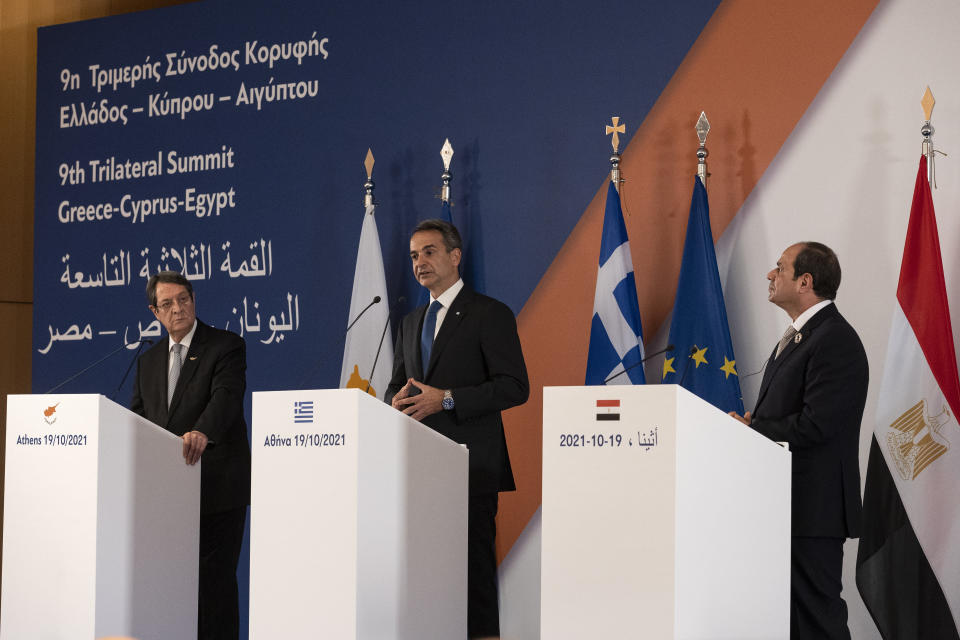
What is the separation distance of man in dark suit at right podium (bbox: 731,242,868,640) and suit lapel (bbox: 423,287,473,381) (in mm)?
1079

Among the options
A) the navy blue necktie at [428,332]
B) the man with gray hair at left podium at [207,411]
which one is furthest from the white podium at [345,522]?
the man with gray hair at left podium at [207,411]

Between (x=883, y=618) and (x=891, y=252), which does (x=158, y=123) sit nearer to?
(x=891, y=252)

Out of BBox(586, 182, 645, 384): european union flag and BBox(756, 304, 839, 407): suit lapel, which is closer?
BBox(756, 304, 839, 407): suit lapel

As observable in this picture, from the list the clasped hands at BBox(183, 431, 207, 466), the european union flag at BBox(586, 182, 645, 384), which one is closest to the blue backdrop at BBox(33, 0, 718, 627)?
the european union flag at BBox(586, 182, 645, 384)

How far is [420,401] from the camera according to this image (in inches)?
144

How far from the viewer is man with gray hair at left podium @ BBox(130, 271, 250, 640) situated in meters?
4.09

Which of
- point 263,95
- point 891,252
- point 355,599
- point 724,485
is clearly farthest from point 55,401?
point 891,252

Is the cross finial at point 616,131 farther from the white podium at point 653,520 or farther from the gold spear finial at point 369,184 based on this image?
the white podium at point 653,520

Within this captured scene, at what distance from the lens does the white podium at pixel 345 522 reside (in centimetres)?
305

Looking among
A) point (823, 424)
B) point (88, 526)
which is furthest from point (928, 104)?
point (88, 526)

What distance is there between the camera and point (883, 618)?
4.02 m

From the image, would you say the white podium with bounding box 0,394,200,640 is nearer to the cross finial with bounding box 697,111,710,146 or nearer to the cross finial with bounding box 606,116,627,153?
the cross finial with bounding box 606,116,627,153

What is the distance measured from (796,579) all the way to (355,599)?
4.28 feet

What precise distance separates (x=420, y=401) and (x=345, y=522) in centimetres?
68
